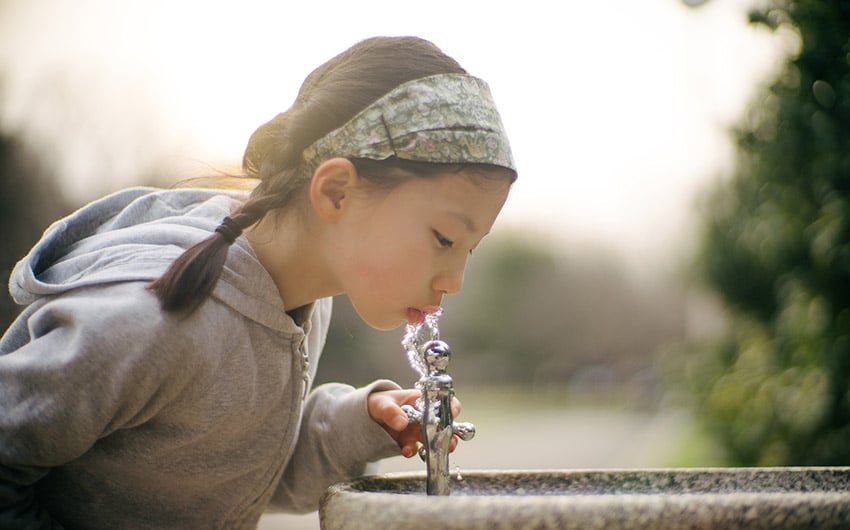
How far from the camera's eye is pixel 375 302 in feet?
2.59

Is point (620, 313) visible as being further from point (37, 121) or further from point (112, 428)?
point (112, 428)

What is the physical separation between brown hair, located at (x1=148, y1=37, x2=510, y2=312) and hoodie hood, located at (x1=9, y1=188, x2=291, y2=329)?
0.04 meters

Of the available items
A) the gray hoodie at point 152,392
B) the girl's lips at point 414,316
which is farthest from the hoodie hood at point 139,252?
the girl's lips at point 414,316

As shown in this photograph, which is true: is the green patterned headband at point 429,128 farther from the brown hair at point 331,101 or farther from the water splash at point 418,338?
the water splash at point 418,338

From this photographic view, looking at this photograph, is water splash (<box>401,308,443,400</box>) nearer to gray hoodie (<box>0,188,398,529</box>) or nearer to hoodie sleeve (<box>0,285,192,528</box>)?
gray hoodie (<box>0,188,398,529</box>)

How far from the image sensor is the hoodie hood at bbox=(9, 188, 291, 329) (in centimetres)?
74

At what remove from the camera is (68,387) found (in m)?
0.64

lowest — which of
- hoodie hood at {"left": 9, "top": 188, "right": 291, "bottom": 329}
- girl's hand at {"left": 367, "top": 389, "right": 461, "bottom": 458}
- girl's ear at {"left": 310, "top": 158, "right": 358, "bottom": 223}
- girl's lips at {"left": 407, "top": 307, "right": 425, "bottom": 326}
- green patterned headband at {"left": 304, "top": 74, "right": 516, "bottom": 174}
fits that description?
girl's hand at {"left": 367, "top": 389, "right": 461, "bottom": 458}

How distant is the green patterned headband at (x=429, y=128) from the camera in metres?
0.77

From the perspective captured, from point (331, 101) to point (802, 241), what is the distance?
1102 millimetres

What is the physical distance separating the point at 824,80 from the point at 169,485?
1.06 m

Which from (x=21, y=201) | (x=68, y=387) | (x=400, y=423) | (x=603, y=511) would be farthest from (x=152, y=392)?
(x=21, y=201)

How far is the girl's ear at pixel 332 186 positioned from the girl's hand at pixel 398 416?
0.18m

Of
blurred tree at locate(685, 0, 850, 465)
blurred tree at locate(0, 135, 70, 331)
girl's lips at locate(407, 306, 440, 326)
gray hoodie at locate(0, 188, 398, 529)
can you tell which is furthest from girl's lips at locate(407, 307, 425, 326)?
blurred tree at locate(0, 135, 70, 331)
